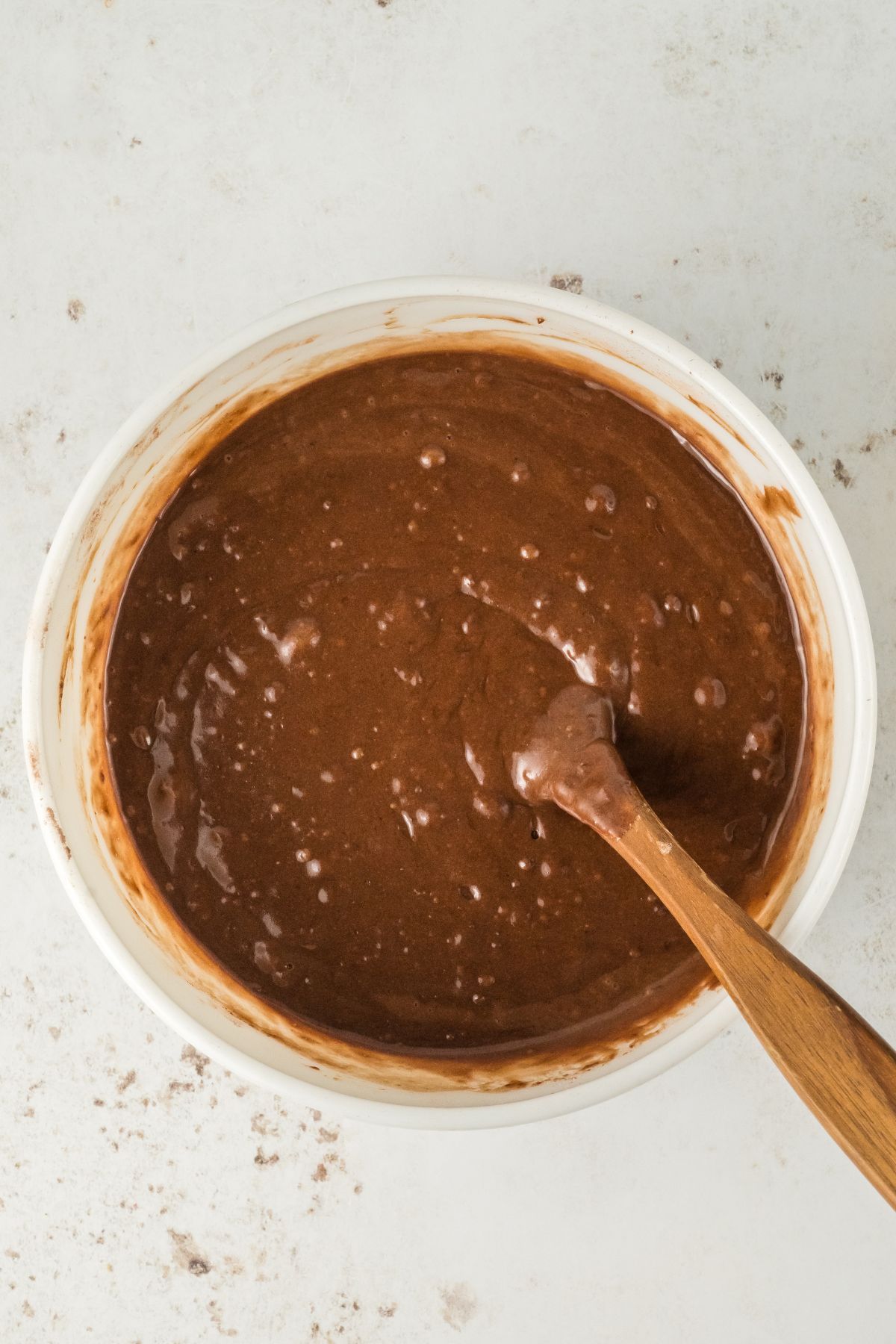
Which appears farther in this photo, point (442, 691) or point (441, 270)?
point (441, 270)

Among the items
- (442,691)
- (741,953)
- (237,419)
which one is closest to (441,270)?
(237,419)

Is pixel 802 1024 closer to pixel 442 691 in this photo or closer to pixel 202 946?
pixel 442 691

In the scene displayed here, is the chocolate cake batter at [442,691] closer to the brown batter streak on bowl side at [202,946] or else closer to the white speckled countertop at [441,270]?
the brown batter streak on bowl side at [202,946]

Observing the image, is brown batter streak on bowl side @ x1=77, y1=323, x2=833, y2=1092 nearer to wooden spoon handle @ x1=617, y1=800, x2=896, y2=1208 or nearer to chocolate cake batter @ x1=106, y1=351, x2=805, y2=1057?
chocolate cake batter @ x1=106, y1=351, x2=805, y2=1057

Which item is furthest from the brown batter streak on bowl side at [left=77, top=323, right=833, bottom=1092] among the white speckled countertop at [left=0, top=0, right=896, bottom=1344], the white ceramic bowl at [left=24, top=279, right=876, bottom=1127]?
the white speckled countertop at [left=0, top=0, right=896, bottom=1344]

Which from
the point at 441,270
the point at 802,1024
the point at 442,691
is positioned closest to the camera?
the point at 802,1024

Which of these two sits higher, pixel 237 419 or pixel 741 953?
pixel 237 419

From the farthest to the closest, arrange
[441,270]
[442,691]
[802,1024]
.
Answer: [441,270] < [442,691] < [802,1024]
